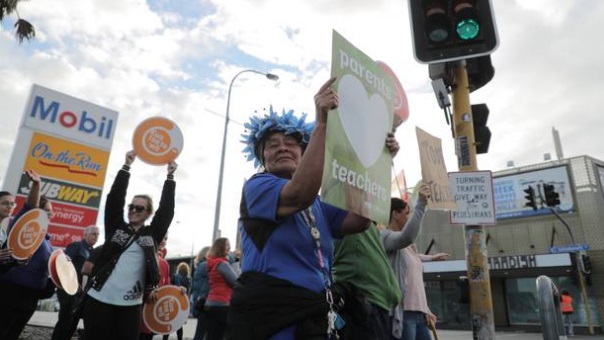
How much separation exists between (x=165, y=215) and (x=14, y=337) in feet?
6.76

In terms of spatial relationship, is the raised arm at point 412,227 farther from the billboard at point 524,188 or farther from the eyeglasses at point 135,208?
the billboard at point 524,188

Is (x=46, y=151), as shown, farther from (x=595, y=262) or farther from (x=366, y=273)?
(x=595, y=262)

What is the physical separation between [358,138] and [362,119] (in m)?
0.14

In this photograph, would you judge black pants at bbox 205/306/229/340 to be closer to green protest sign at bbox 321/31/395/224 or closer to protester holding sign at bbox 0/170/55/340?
protester holding sign at bbox 0/170/55/340

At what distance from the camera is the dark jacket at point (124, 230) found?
11.7 ft

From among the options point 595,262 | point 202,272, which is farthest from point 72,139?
point 595,262

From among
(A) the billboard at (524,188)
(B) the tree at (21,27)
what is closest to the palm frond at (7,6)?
(B) the tree at (21,27)

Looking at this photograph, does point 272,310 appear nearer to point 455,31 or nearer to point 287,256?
point 287,256

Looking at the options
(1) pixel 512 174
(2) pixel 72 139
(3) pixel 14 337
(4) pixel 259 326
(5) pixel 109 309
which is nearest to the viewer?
(4) pixel 259 326

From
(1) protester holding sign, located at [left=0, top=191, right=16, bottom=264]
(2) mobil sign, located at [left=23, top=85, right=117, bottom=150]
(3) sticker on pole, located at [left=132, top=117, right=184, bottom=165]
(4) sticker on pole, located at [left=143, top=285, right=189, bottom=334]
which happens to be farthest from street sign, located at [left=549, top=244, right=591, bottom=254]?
(1) protester holding sign, located at [left=0, top=191, right=16, bottom=264]

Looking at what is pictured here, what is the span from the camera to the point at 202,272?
7086 mm

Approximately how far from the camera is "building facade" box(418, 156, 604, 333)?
21.0 metres

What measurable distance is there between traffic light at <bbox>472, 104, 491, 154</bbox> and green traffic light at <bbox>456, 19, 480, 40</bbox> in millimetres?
788

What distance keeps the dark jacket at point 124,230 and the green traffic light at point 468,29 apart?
3073 millimetres
